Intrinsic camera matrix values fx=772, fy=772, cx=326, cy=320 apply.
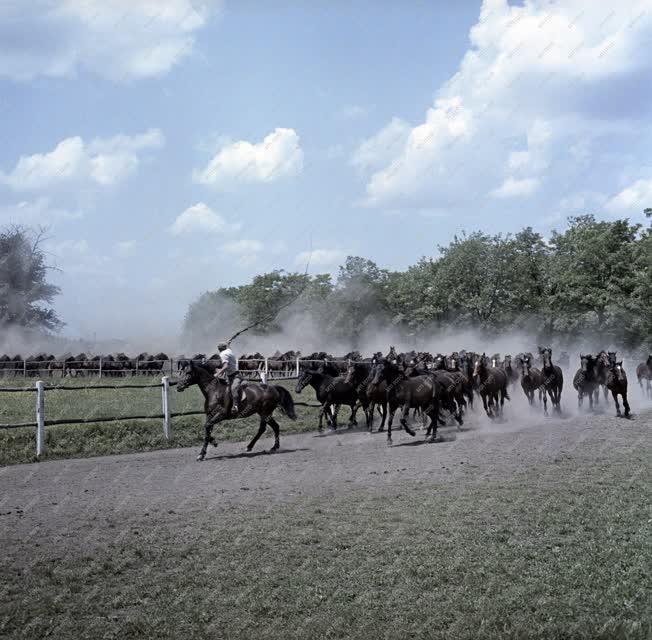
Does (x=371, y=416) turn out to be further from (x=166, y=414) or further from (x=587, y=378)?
(x=587, y=378)

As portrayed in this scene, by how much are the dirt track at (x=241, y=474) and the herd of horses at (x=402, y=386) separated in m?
1.06

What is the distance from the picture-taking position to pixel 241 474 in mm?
14828

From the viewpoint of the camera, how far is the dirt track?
10508 millimetres

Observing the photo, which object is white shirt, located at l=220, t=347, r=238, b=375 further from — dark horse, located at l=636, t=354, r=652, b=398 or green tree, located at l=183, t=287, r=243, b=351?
green tree, located at l=183, t=287, r=243, b=351

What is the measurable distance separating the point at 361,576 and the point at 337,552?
858 mm

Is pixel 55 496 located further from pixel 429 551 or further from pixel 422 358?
pixel 422 358

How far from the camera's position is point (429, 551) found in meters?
8.30

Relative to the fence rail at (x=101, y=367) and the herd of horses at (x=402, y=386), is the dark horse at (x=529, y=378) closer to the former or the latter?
the herd of horses at (x=402, y=386)

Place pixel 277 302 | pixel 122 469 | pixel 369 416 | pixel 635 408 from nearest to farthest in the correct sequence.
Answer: pixel 122 469 < pixel 369 416 < pixel 635 408 < pixel 277 302

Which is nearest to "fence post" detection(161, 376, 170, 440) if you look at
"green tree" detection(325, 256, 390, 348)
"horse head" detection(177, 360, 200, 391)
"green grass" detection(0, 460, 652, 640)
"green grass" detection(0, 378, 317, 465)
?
"green grass" detection(0, 378, 317, 465)

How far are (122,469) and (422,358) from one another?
16.4 m

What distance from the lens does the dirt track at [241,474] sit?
10.5 m

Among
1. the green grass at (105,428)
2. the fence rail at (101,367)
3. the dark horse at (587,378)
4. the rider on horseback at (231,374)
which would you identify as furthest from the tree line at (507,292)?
the rider on horseback at (231,374)

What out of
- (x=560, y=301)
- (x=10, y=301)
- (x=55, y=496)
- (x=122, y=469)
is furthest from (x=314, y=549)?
(x=10, y=301)
